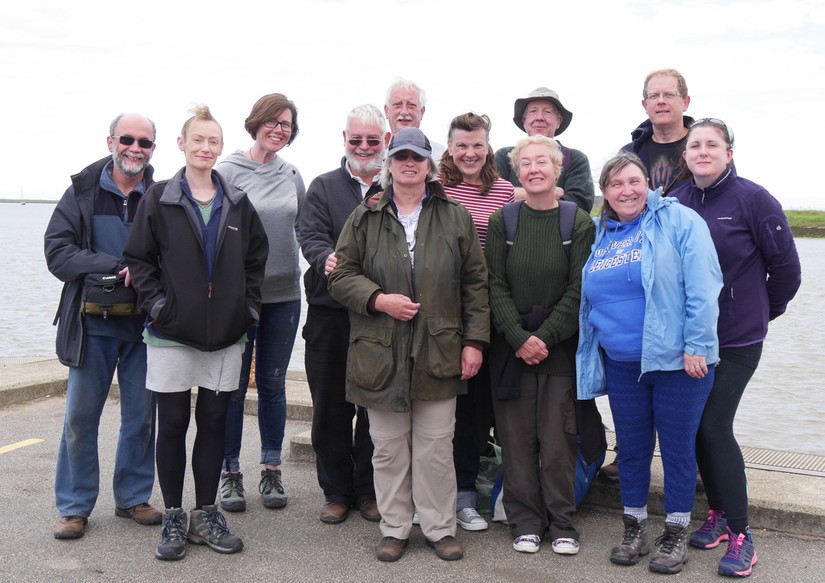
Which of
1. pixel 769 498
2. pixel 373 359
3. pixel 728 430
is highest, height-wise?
pixel 373 359

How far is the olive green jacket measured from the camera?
13.5 ft

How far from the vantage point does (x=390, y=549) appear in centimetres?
414

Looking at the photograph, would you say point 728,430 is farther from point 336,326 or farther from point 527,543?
point 336,326

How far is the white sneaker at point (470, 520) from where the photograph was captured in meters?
4.52

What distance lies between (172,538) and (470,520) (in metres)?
1.59

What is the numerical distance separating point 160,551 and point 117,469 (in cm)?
78

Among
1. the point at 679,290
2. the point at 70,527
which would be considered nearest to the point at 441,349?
the point at 679,290

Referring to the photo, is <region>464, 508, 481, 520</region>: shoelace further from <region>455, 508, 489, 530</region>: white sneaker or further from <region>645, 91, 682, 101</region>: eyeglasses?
<region>645, 91, 682, 101</region>: eyeglasses

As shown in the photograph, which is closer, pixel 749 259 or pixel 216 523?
pixel 749 259

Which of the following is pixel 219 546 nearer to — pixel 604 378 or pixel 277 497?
pixel 277 497

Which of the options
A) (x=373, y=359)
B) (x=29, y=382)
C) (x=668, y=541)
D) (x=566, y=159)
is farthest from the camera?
(x=29, y=382)

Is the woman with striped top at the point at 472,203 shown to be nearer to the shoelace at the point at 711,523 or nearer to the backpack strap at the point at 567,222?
the backpack strap at the point at 567,222

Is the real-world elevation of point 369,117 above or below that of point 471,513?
above

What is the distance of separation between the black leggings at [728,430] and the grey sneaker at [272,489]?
246 centimetres
